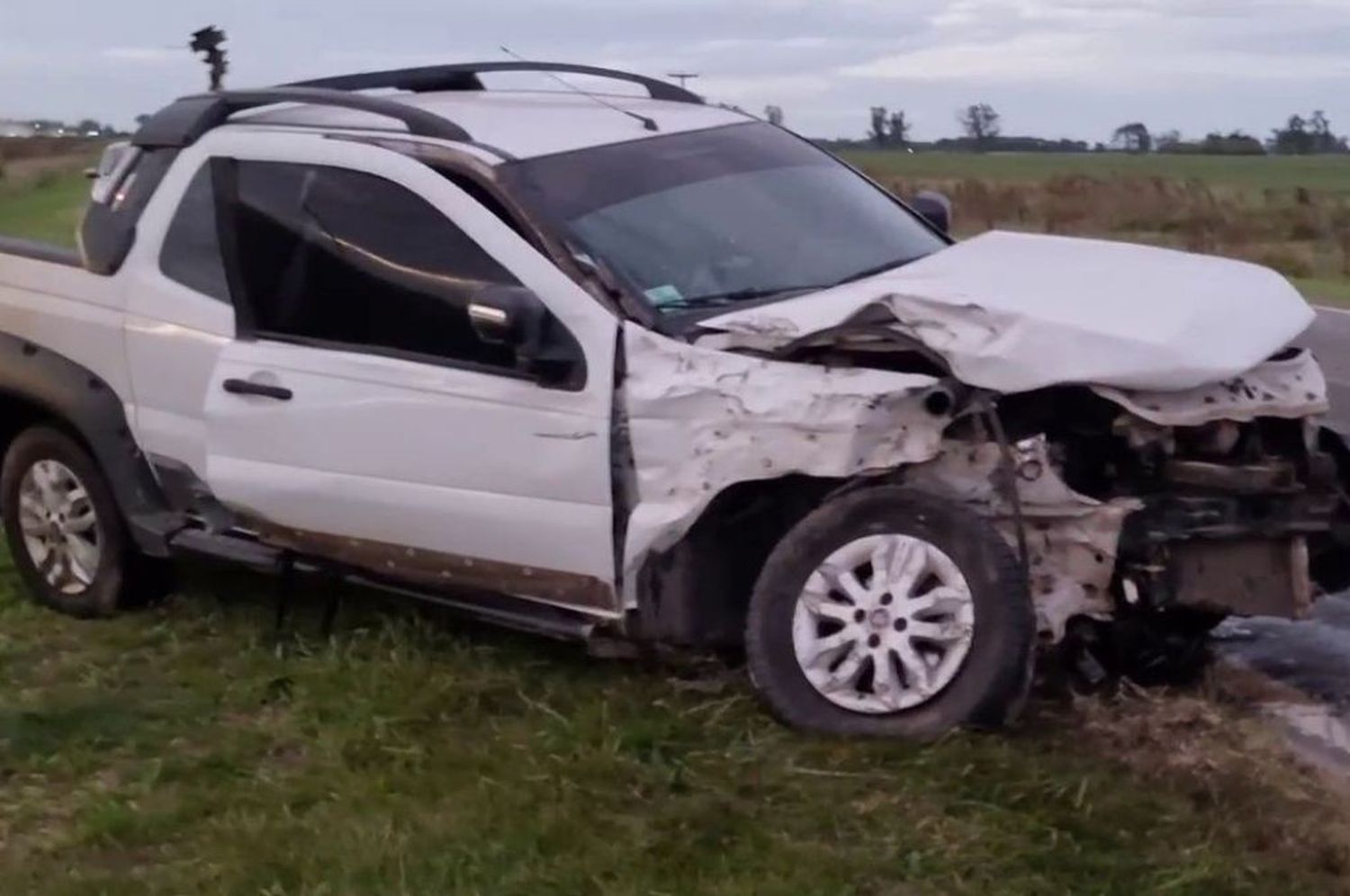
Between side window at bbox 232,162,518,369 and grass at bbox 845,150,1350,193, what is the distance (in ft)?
116

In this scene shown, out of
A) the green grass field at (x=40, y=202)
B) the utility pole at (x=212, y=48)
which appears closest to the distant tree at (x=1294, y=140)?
the green grass field at (x=40, y=202)

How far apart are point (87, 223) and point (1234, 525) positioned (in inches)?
161

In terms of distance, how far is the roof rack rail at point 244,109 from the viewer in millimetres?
6281

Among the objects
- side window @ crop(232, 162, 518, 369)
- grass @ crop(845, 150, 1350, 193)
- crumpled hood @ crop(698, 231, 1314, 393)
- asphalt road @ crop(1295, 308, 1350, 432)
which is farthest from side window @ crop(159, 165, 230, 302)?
grass @ crop(845, 150, 1350, 193)

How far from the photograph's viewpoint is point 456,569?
6055 millimetres

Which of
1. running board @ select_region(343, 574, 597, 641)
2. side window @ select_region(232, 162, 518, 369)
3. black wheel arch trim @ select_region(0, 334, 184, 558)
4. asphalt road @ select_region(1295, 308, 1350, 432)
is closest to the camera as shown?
running board @ select_region(343, 574, 597, 641)

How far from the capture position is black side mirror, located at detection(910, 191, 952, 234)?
7.53 m

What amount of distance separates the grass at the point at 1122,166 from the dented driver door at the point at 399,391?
1397 inches

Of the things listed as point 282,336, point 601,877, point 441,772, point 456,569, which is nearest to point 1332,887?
point 601,877

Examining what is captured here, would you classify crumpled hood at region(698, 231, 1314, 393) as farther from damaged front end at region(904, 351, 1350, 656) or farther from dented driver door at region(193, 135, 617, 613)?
dented driver door at region(193, 135, 617, 613)

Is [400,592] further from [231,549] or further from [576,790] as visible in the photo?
[576,790]

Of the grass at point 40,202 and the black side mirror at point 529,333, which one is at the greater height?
the grass at point 40,202

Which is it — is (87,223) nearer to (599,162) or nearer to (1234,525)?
(599,162)

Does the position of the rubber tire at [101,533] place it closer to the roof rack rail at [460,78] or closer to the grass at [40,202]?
the roof rack rail at [460,78]
